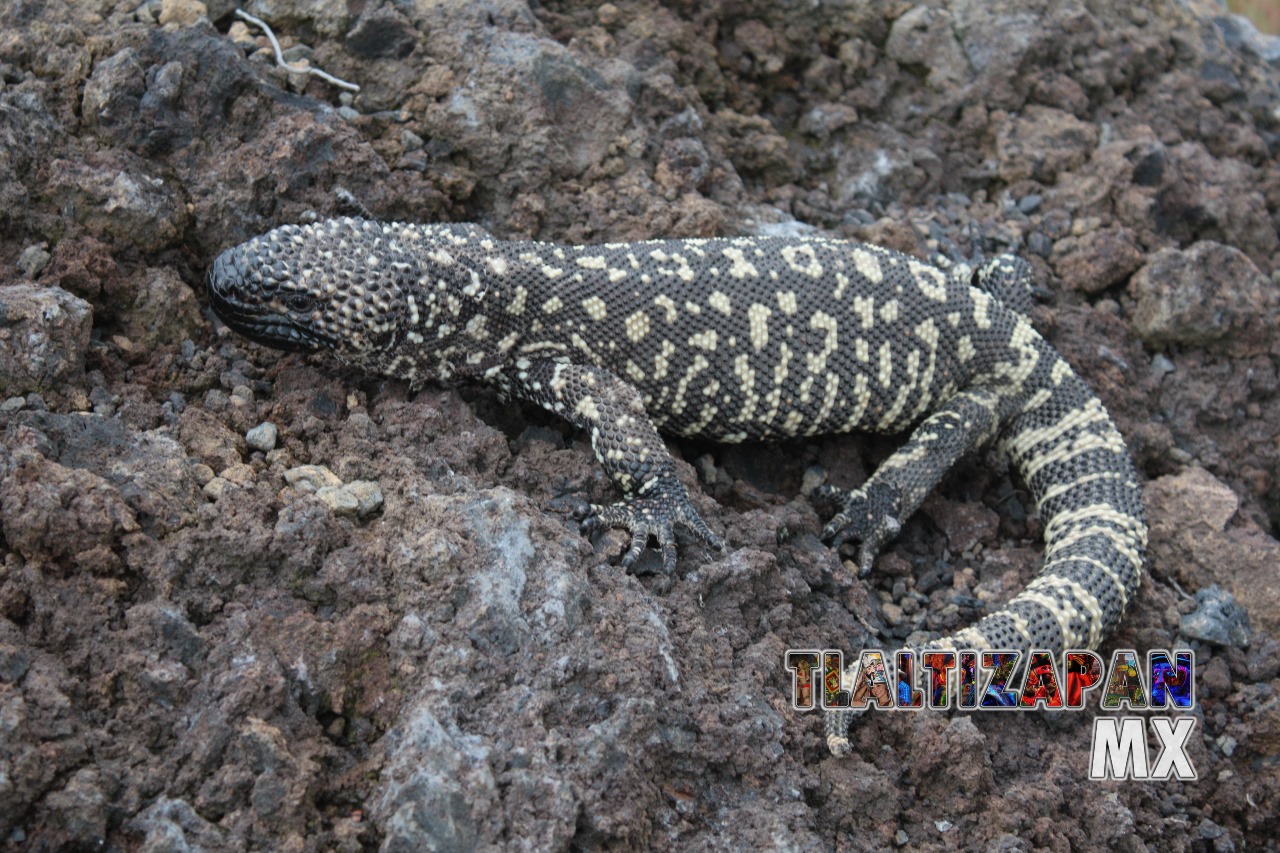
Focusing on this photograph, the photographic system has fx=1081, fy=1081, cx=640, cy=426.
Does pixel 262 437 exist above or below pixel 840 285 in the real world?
below

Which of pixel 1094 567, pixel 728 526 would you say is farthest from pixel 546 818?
pixel 1094 567

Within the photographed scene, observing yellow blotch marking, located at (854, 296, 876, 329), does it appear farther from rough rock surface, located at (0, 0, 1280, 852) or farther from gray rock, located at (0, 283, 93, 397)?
gray rock, located at (0, 283, 93, 397)

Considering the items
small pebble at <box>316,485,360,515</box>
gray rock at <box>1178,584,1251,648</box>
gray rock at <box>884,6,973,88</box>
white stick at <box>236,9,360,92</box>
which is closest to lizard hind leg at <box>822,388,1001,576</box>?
gray rock at <box>1178,584,1251,648</box>

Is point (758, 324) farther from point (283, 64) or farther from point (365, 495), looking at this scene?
point (283, 64)

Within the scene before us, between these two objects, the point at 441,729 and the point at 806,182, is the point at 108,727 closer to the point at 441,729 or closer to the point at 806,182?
the point at 441,729

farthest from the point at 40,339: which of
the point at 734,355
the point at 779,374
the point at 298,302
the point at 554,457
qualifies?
the point at 779,374
